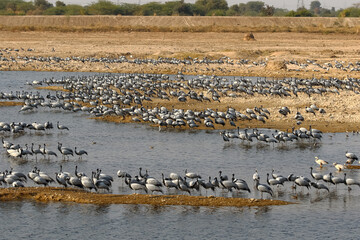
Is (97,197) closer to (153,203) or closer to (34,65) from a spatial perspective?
(153,203)

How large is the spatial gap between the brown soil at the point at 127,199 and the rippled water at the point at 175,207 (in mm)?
359

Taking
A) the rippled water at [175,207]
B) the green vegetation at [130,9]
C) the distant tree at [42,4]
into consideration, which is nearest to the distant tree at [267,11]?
the green vegetation at [130,9]

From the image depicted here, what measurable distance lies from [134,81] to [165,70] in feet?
36.1

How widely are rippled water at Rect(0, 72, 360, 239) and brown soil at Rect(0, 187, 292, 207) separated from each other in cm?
36

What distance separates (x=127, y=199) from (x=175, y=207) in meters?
1.53

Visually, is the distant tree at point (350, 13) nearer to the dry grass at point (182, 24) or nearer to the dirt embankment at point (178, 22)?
the dry grass at point (182, 24)

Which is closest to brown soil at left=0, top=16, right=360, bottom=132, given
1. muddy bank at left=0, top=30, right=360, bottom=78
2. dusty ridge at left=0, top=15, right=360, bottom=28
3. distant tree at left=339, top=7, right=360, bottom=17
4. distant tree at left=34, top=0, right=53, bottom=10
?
muddy bank at left=0, top=30, right=360, bottom=78

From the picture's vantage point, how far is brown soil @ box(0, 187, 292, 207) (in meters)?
18.2

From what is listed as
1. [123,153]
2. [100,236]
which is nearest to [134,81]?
[123,153]

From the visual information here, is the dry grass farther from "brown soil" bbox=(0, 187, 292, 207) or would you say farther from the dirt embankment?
"brown soil" bbox=(0, 187, 292, 207)

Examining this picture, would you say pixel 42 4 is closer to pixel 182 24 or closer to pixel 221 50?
pixel 182 24

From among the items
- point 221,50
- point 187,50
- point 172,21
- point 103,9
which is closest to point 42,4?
point 103,9

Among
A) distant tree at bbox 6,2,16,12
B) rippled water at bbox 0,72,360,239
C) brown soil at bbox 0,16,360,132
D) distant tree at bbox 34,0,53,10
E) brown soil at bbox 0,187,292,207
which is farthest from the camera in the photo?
distant tree at bbox 34,0,53,10

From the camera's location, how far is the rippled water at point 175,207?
16031mm
